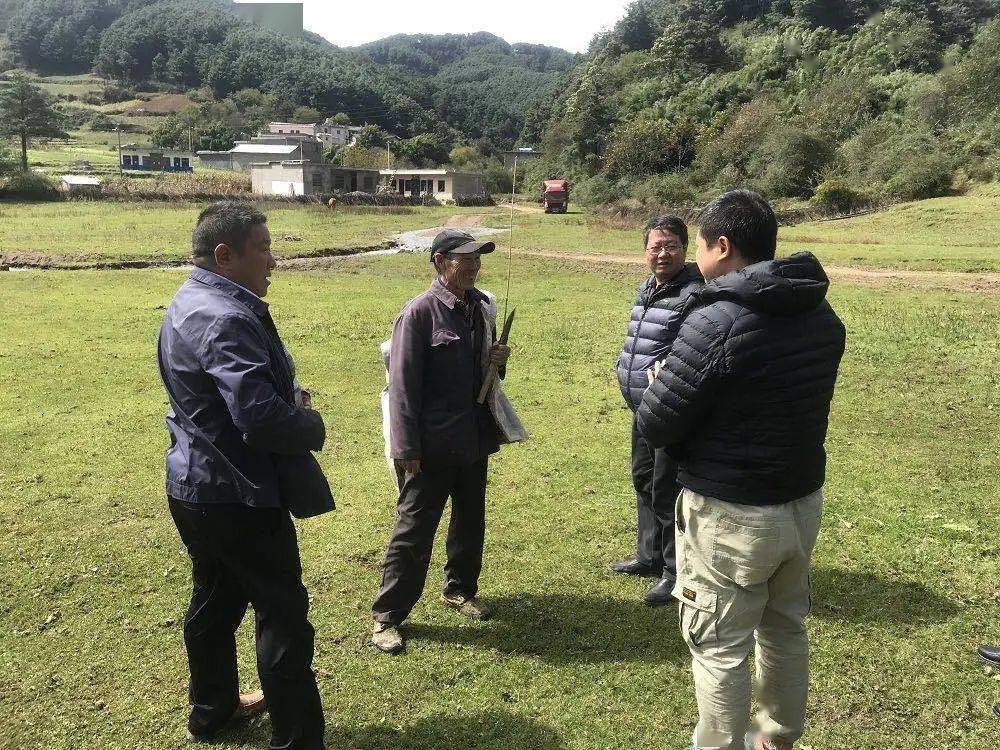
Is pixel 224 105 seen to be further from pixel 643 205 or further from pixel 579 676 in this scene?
pixel 579 676

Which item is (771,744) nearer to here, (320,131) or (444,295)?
(444,295)

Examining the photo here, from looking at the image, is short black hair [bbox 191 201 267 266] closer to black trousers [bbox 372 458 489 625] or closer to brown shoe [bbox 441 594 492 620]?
black trousers [bbox 372 458 489 625]

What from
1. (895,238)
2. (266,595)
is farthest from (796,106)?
(266,595)

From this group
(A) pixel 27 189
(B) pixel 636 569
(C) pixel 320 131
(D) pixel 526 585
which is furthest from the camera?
(C) pixel 320 131

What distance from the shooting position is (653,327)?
4.41 m

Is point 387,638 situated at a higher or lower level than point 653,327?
lower

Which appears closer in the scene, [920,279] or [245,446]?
[245,446]

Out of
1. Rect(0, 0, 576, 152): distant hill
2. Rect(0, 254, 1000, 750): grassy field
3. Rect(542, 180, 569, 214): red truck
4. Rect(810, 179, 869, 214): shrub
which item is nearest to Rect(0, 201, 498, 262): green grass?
Rect(542, 180, 569, 214): red truck

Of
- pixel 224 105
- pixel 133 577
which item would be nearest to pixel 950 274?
pixel 133 577

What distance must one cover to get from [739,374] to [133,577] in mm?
4445

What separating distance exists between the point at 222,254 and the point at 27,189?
59455mm

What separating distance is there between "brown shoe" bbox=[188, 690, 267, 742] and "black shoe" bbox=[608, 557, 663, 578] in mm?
2526

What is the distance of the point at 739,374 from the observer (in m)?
2.55

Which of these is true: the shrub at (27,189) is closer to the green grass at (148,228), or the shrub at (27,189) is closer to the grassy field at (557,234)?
the green grass at (148,228)
